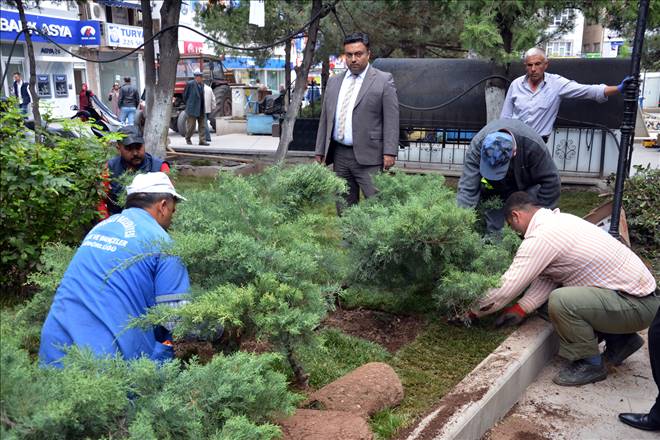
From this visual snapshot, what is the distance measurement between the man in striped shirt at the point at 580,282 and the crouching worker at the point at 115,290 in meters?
1.97

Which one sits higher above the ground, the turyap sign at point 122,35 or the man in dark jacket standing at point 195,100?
the turyap sign at point 122,35

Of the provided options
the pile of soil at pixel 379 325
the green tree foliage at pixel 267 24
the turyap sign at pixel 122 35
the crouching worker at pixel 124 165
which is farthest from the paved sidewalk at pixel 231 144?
the turyap sign at pixel 122 35

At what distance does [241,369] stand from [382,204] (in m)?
2.41

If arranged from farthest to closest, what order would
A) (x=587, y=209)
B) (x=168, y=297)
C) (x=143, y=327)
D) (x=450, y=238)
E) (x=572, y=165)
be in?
(x=572, y=165) < (x=587, y=209) < (x=450, y=238) < (x=168, y=297) < (x=143, y=327)

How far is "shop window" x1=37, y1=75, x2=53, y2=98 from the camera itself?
78.9ft

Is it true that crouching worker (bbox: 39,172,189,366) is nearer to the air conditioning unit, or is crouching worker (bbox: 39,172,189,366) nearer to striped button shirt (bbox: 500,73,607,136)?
striped button shirt (bbox: 500,73,607,136)

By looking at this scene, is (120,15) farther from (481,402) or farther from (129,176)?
(481,402)

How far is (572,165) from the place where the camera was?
970 centimetres

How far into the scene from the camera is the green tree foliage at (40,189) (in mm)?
3855

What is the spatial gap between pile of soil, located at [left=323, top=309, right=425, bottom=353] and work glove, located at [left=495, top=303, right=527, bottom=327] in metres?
0.52

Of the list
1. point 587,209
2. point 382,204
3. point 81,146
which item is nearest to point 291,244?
point 382,204

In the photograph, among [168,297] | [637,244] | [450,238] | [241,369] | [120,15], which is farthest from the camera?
[120,15]

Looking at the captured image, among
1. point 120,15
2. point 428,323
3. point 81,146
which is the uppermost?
point 120,15

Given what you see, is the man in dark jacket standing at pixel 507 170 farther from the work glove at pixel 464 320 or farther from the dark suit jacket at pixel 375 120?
the dark suit jacket at pixel 375 120
